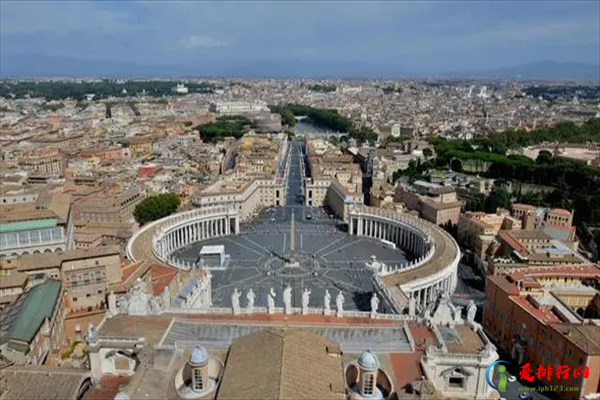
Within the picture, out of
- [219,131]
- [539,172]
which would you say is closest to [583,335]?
[539,172]

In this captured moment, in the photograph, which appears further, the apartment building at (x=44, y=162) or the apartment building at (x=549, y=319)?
the apartment building at (x=44, y=162)

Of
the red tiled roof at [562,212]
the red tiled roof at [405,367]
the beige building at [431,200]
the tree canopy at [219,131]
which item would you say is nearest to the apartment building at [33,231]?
the red tiled roof at [405,367]

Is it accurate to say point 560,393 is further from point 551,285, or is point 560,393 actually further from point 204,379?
point 204,379

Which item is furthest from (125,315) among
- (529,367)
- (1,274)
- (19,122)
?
(19,122)

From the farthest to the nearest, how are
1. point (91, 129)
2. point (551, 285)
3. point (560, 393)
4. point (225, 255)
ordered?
point (91, 129) → point (225, 255) → point (551, 285) → point (560, 393)

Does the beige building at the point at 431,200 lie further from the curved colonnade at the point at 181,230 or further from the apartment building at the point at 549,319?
the curved colonnade at the point at 181,230

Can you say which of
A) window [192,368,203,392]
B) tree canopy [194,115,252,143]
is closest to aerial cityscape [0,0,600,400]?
window [192,368,203,392]
